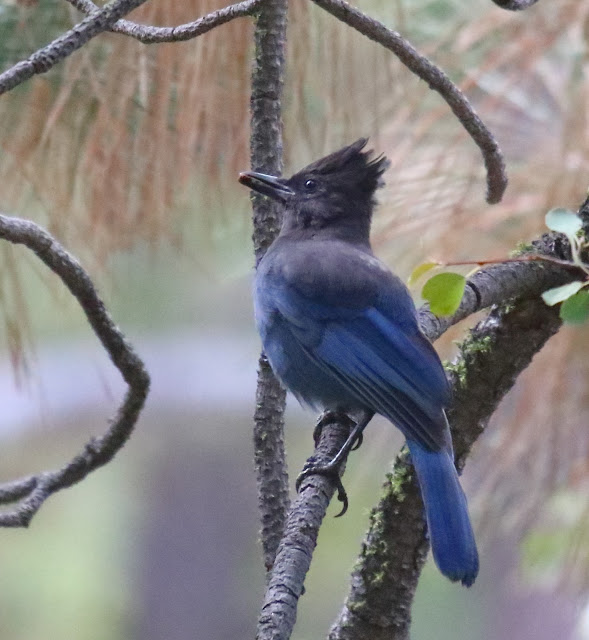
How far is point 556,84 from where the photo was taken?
7.47 ft

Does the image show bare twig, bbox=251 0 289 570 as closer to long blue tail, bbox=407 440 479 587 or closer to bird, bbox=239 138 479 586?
bird, bbox=239 138 479 586

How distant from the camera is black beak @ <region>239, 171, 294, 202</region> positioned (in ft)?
6.50

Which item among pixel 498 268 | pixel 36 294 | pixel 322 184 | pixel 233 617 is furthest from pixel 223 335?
pixel 498 268

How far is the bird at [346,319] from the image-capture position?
1.82 m

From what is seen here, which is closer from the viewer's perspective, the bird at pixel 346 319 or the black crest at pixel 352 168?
the bird at pixel 346 319

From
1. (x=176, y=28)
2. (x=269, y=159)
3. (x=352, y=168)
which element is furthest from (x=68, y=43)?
(x=352, y=168)

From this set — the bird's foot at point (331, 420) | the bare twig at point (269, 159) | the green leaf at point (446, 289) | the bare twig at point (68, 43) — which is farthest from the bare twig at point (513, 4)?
the bird's foot at point (331, 420)

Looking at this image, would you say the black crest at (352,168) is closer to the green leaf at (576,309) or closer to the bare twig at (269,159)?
the bare twig at (269,159)

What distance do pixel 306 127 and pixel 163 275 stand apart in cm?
446

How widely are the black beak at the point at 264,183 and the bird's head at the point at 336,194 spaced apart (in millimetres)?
88

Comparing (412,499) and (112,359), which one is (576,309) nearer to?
(412,499)

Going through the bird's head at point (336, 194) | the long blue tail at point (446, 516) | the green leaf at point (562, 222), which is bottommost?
the long blue tail at point (446, 516)

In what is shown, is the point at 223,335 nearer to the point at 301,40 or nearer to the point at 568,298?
the point at 301,40

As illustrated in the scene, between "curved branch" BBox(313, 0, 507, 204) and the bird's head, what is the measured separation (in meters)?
0.35
